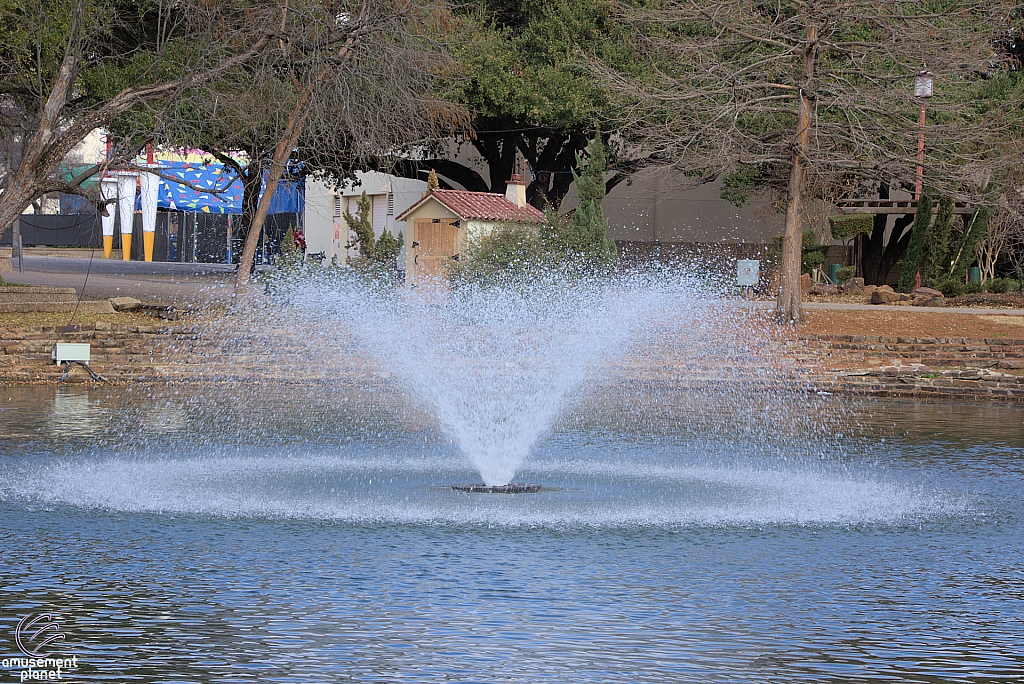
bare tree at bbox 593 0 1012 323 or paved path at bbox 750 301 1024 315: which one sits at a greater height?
bare tree at bbox 593 0 1012 323

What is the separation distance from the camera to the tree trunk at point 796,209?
28.8m

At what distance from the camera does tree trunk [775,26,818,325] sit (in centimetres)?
2884

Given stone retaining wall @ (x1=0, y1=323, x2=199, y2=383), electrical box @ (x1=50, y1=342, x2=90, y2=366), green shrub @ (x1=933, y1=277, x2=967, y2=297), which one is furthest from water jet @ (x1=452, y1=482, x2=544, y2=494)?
green shrub @ (x1=933, y1=277, x2=967, y2=297)

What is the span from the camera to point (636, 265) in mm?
45094

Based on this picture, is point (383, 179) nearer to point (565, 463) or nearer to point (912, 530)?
point (565, 463)

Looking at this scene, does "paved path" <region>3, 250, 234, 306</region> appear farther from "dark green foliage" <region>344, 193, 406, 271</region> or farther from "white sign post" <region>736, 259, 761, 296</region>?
"white sign post" <region>736, 259, 761, 296</region>

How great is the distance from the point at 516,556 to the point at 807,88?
21.6 metres

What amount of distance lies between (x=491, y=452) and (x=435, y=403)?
243 inches

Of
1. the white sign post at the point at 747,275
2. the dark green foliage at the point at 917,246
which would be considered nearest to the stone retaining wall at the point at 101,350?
the white sign post at the point at 747,275

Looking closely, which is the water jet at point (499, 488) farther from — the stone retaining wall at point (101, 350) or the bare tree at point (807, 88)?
the bare tree at point (807, 88)

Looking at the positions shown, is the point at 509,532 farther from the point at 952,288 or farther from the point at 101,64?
the point at 952,288

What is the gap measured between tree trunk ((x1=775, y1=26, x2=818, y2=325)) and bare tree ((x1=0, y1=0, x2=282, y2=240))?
11.1 metres

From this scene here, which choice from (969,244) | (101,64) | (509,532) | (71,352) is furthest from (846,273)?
(509,532)

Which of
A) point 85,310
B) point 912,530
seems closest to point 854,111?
point 85,310
